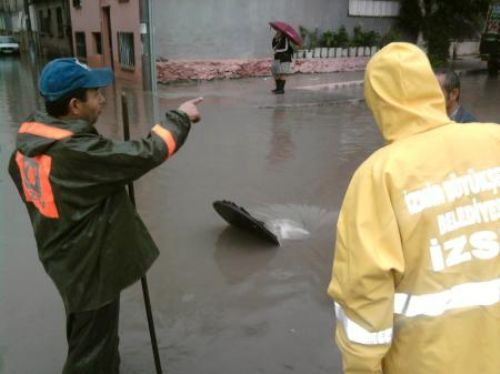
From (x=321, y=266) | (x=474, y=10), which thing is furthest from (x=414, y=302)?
(x=474, y=10)

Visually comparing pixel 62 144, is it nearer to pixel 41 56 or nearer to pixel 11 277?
pixel 11 277

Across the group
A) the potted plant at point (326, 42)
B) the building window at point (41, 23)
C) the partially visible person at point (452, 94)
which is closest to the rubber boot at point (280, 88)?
the potted plant at point (326, 42)

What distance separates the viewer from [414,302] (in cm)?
158

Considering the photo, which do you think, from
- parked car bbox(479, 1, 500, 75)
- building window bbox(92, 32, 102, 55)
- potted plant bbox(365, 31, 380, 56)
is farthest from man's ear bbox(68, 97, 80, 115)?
parked car bbox(479, 1, 500, 75)

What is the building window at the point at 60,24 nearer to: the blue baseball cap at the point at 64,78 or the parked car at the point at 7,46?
the parked car at the point at 7,46

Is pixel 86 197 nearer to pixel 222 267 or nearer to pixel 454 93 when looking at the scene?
pixel 222 267

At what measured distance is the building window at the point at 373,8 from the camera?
1850cm

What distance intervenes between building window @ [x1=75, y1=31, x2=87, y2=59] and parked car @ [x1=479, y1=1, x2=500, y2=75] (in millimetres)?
14848

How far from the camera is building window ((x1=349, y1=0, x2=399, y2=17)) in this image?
60.7 ft

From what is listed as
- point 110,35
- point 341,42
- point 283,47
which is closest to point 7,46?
point 110,35

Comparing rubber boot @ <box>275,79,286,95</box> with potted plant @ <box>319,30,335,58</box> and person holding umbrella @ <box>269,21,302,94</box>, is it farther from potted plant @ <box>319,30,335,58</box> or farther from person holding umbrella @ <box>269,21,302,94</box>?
potted plant @ <box>319,30,335,58</box>

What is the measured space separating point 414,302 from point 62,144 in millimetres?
1409

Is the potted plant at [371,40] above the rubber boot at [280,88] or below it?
above

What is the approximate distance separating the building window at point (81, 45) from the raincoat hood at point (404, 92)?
2116cm
